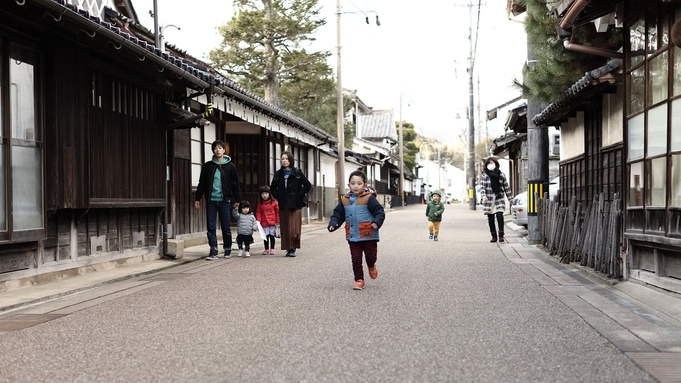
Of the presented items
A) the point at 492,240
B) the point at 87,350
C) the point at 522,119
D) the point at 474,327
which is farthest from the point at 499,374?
the point at 522,119

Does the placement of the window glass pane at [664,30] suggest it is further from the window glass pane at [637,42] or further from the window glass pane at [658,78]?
the window glass pane at [637,42]

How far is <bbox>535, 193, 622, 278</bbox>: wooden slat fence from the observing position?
8992 millimetres

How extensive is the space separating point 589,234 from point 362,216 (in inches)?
144

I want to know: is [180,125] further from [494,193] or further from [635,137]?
[494,193]

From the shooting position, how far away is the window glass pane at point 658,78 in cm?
761

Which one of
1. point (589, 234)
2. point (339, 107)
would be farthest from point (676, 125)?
point (339, 107)

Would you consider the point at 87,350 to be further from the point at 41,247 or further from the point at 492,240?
the point at 492,240

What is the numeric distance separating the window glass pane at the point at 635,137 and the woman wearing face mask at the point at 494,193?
741cm

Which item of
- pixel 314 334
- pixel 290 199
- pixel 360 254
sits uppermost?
pixel 290 199

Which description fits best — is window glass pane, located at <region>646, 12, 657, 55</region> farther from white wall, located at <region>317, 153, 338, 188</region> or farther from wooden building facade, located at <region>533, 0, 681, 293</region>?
white wall, located at <region>317, 153, 338, 188</region>


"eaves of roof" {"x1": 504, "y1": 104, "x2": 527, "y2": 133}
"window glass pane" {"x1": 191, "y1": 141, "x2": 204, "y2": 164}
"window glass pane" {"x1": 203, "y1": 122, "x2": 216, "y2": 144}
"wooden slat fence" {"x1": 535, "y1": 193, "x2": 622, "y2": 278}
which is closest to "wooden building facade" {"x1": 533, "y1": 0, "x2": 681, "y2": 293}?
"wooden slat fence" {"x1": 535, "y1": 193, "x2": 622, "y2": 278}

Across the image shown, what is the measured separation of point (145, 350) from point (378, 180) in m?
50.1

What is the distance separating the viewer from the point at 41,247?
880 cm

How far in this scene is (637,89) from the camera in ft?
28.0
